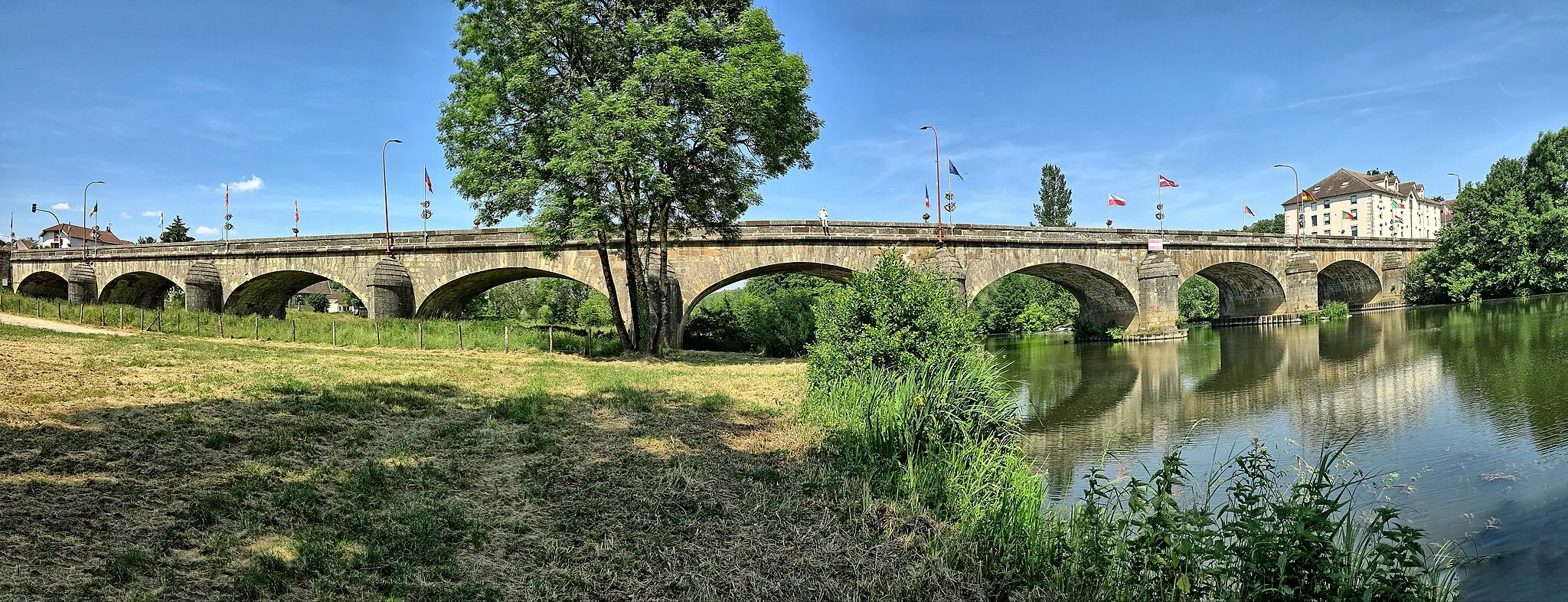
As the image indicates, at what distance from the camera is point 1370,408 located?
43.1 feet

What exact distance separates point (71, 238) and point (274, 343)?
315ft

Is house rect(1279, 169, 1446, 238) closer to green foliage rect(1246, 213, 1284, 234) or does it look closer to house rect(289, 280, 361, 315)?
green foliage rect(1246, 213, 1284, 234)

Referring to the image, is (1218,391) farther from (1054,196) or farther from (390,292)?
(1054,196)

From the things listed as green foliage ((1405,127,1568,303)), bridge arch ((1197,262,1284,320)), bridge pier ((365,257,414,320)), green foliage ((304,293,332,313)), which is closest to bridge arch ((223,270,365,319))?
bridge pier ((365,257,414,320))

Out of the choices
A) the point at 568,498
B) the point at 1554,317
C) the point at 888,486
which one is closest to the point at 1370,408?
the point at 888,486

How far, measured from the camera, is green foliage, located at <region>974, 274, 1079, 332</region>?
149 feet

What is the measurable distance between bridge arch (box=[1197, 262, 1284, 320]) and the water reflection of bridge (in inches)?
411

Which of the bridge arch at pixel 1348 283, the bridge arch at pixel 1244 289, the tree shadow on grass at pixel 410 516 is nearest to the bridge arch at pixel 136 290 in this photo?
the tree shadow on grass at pixel 410 516

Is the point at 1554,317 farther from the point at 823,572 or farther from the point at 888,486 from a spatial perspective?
the point at 823,572

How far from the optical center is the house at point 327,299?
72331 millimetres

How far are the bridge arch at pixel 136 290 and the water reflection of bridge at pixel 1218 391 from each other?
42146mm

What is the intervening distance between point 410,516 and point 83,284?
1751 inches

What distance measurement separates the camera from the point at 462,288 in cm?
3238

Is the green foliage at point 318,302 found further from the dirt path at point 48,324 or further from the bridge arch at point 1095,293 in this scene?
the bridge arch at point 1095,293
